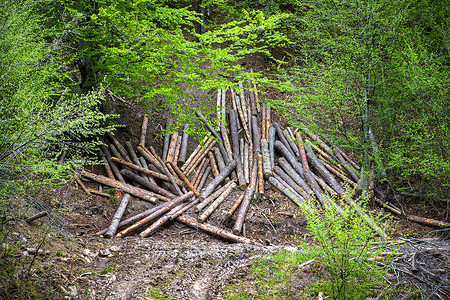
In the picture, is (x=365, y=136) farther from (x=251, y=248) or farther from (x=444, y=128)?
(x=251, y=248)

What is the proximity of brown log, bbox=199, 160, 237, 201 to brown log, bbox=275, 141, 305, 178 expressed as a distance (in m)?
1.86

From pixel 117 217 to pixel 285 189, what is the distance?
16.0 feet

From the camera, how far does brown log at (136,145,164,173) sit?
937cm

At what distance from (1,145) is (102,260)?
2.72m

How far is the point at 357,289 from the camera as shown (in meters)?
3.75

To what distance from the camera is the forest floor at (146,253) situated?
4.75 metres

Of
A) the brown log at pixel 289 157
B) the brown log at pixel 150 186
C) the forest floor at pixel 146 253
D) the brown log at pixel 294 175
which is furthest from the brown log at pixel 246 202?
the brown log at pixel 150 186

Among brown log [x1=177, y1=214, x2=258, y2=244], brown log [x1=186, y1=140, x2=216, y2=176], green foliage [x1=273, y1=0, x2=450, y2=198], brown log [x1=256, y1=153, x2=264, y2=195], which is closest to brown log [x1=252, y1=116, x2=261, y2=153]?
brown log [x1=256, y1=153, x2=264, y2=195]

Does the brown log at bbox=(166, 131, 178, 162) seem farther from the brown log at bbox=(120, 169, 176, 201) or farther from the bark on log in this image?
the bark on log

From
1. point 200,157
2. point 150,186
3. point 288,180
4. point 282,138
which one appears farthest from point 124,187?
point 282,138

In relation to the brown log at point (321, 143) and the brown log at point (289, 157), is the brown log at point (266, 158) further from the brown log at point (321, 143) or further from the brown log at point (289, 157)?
the brown log at point (321, 143)

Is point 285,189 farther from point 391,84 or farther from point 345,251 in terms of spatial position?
point 345,251

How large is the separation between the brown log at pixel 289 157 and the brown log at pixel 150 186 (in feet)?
13.5

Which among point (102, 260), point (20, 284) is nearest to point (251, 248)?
point (102, 260)
